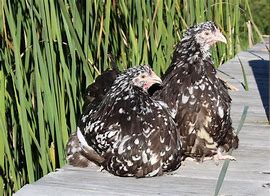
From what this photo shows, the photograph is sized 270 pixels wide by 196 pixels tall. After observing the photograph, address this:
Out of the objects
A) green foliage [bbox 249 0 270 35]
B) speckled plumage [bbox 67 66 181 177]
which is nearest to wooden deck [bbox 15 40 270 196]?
speckled plumage [bbox 67 66 181 177]

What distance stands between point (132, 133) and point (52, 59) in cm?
35

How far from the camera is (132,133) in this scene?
8.98 feet

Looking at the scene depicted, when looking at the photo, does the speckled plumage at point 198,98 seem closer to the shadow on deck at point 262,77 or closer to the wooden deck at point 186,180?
the wooden deck at point 186,180

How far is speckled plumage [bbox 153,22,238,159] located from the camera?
290 centimetres

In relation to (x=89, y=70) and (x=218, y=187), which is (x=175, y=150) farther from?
(x=89, y=70)

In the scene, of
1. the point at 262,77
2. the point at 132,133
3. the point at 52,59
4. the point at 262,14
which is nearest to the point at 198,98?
the point at 132,133

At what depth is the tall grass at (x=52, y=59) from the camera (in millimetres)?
2686

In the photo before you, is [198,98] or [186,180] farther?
[198,98]

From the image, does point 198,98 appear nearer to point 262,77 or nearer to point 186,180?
point 186,180

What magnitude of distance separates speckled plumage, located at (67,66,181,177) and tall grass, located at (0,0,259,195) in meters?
0.13

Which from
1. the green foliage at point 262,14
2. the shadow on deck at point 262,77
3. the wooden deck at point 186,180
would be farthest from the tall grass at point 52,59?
the green foliage at point 262,14

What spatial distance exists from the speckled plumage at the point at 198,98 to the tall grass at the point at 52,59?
263 millimetres

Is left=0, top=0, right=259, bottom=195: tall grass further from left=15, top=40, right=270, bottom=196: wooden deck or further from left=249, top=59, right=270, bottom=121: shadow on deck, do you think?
left=249, top=59, right=270, bottom=121: shadow on deck

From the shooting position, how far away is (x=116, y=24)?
334cm
